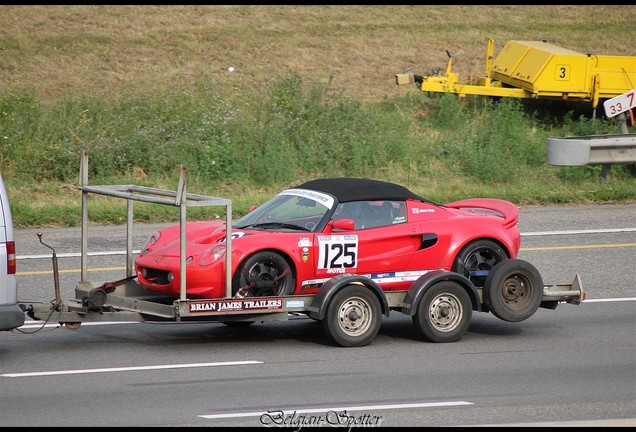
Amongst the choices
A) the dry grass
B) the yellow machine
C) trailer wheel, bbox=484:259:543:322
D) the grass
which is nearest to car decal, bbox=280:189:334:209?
trailer wheel, bbox=484:259:543:322

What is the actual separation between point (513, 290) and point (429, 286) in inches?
37.2

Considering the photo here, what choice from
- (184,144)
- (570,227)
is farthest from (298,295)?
(184,144)

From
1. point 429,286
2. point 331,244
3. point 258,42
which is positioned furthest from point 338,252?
point 258,42

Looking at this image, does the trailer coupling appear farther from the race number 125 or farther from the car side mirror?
the car side mirror

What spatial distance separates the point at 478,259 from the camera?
10375 mm

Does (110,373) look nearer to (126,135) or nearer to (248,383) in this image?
(248,383)

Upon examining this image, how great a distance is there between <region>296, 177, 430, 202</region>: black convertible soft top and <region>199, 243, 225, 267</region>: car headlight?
4.44 ft

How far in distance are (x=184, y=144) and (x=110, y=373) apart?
10.7m

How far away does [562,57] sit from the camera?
68.2 feet

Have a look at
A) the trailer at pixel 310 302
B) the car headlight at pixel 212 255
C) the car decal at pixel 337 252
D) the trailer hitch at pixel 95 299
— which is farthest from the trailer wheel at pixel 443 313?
the trailer hitch at pixel 95 299

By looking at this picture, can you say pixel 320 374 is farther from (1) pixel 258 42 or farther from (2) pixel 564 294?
(1) pixel 258 42

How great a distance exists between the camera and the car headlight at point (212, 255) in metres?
9.36

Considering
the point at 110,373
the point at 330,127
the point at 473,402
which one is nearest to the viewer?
the point at 473,402

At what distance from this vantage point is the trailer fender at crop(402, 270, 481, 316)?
9.70 m
